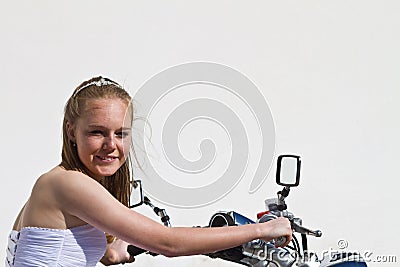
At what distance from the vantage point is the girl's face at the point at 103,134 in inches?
54.8

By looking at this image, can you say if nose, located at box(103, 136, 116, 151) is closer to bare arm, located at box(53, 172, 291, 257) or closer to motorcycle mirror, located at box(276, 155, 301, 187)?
bare arm, located at box(53, 172, 291, 257)

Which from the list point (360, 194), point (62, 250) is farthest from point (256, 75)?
point (62, 250)

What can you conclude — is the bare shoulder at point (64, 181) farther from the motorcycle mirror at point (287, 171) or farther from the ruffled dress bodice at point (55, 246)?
the motorcycle mirror at point (287, 171)

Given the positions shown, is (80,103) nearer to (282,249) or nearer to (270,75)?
(282,249)

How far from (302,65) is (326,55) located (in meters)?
0.13

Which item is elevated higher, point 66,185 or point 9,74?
point 9,74

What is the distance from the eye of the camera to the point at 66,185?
1.36m

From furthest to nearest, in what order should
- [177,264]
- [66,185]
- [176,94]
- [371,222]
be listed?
[371,222] < [176,94] < [177,264] < [66,185]

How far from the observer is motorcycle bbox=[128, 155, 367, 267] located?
1.32 metres

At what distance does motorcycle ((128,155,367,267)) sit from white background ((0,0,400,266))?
1.80 metres

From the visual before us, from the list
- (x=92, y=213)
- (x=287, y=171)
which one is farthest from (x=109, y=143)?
(x=287, y=171)

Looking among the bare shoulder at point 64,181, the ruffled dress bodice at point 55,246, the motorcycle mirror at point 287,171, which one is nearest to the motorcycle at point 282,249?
the motorcycle mirror at point 287,171

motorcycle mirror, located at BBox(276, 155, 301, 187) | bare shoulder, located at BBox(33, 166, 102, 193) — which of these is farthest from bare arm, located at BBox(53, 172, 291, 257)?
motorcycle mirror, located at BBox(276, 155, 301, 187)

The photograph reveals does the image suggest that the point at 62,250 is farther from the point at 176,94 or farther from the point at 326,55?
the point at 326,55
